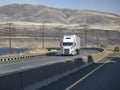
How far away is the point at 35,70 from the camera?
1617 centimetres

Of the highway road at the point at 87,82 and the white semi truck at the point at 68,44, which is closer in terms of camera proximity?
the highway road at the point at 87,82

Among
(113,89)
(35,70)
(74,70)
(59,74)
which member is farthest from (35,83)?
(74,70)

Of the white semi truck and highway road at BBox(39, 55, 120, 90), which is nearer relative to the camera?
highway road at BBox(39, 55, 120, 90)

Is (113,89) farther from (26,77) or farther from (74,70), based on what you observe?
(74,70)

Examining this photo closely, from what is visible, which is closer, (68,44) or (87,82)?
(87,82)

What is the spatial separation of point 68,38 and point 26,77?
57.9 meters

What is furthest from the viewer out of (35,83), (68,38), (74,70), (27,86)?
(68,38)

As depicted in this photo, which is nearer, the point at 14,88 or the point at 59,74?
the point at 14,88

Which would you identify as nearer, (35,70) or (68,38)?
(35,70)

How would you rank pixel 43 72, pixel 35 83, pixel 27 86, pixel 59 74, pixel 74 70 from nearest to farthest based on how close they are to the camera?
pixel 27 86
pixel 35 83
pixel 43 72
pixel 59 74
pixel 74 70

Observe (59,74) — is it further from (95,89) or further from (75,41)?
(75,41)

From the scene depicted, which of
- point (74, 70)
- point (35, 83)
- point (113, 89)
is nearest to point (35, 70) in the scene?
point (35, 83)

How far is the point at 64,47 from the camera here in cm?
7294

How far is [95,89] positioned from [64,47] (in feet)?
186
